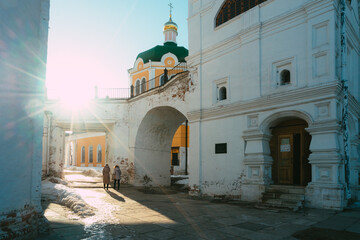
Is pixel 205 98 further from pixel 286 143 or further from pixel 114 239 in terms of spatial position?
pixel 114 239

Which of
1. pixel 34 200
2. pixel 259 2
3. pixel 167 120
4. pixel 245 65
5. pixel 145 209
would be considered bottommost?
pixel 145 209

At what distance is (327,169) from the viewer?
816cm

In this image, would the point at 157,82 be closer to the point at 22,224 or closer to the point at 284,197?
the point at 284,197

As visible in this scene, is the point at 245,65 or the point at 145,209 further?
the point at 245,65

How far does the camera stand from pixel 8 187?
15.6ft

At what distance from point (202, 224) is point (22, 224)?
11.1 feet

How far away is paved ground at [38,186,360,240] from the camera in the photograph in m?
5.53

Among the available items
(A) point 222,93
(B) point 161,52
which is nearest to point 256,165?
(A) point 222,93

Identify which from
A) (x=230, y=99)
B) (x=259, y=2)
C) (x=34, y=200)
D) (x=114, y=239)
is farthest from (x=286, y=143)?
(x=34, y=200)

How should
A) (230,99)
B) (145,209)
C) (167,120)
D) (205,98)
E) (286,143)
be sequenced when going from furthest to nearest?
1. (167,120)
2. (205,98)
3. (230,99)
4. (286,143)
5. (145,209)

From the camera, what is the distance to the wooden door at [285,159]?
10.0 metres

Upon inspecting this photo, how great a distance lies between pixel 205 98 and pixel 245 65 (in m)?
2.25

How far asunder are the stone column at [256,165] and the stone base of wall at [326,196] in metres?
1.59

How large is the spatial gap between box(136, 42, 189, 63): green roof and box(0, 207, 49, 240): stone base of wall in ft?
86.3
